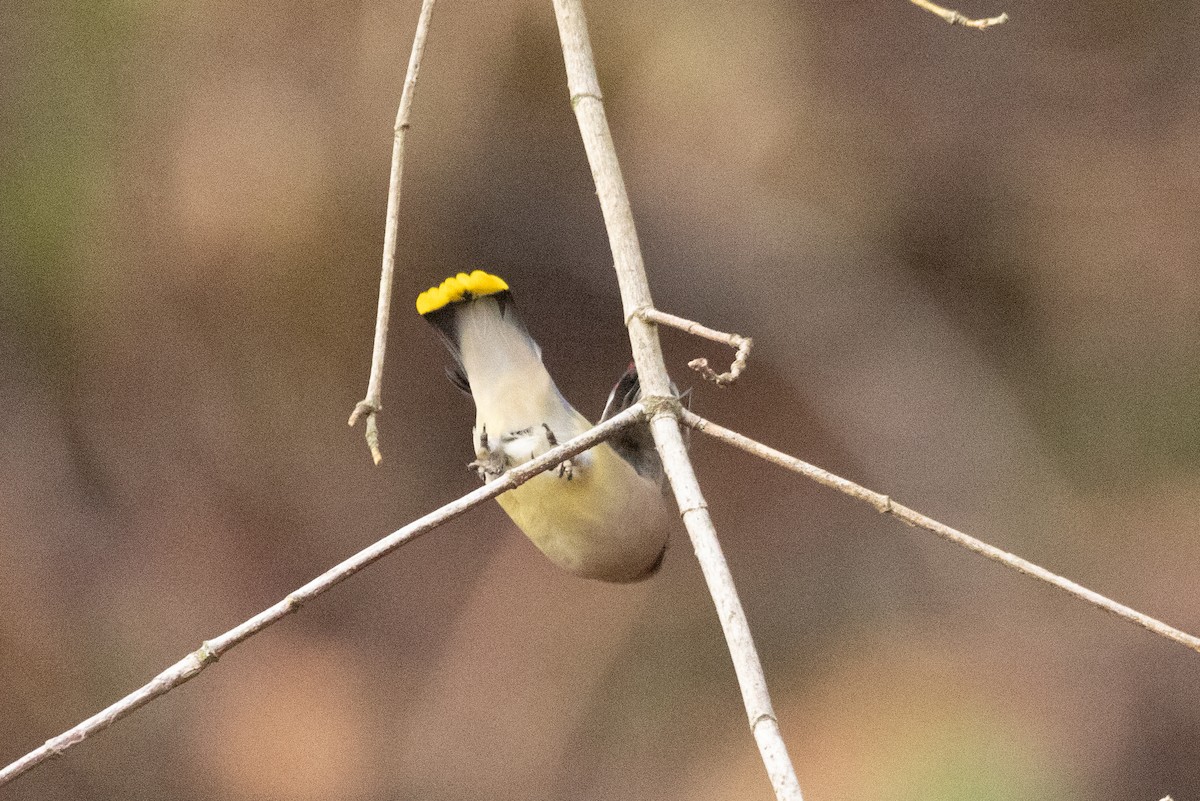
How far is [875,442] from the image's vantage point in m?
1.58

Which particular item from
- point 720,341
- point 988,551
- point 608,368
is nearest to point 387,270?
point 720,341

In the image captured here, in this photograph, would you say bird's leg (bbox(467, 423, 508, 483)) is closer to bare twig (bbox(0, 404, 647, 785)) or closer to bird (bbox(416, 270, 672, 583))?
bird (bbox(416, 270, 672, 583))

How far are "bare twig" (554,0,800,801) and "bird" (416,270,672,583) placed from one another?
6 cm

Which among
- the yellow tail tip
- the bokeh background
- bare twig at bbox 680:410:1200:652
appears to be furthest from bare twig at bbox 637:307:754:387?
the bokeh background

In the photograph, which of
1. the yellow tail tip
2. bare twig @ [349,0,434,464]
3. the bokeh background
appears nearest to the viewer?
bare twig @ [349,0,434,464]

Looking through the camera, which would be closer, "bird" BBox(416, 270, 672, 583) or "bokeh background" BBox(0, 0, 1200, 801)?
"bird" BBox(416, 270, 672, 583)

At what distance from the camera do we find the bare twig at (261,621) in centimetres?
56

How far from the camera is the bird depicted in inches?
29.9

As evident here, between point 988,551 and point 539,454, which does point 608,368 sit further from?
point 988,551

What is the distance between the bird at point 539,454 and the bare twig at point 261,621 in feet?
0.42

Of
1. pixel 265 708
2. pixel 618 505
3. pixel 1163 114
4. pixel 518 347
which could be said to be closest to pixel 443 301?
pixel 518 347

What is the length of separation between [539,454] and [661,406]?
113mm

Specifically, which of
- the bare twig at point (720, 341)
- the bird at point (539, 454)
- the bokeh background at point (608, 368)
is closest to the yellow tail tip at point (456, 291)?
the bird at point (539, 454)

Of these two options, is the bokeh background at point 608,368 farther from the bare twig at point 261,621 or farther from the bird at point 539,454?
the bare twig at point 261,621
